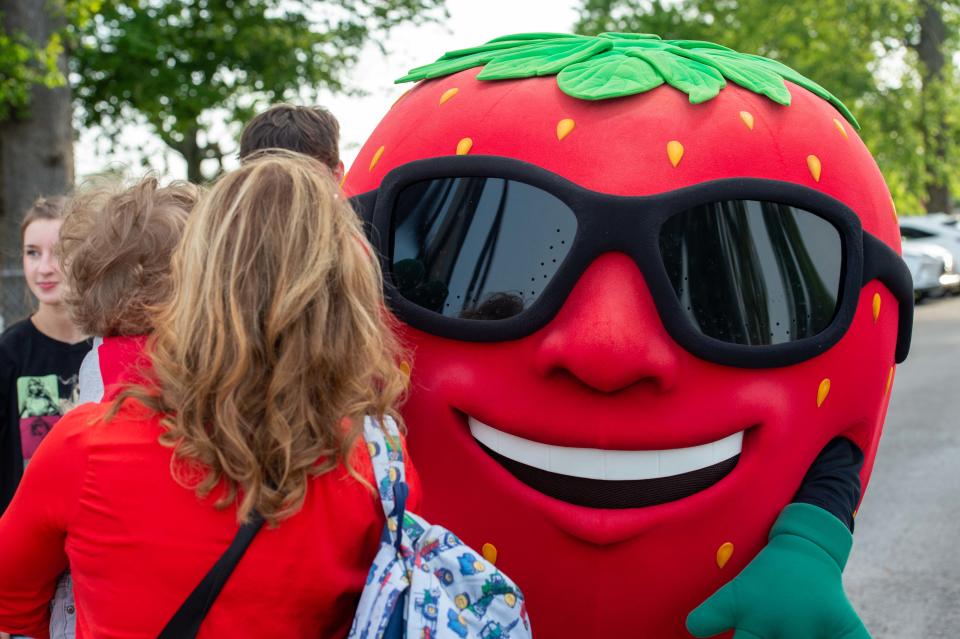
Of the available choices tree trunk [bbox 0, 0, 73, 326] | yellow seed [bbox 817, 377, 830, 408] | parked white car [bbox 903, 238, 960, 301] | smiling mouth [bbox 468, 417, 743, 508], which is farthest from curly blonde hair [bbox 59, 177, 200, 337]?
parked white car [bbox 903, 238, 960, 301]

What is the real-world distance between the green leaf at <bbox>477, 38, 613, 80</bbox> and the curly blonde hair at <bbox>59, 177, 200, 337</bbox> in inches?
34.8

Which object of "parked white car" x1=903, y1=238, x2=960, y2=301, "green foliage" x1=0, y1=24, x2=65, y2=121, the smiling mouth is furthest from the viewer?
"parked white car" x1=903, y1=238, x2=960, y2=301

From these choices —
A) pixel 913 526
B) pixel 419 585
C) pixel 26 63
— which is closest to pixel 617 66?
pixel 419 585

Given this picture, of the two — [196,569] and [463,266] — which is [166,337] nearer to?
[196,569]

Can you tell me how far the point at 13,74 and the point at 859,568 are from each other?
26.5ft

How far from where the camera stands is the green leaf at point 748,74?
2.58 m

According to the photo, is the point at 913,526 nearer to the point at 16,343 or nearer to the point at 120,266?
the point at 16,343

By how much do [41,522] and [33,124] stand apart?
9777mm

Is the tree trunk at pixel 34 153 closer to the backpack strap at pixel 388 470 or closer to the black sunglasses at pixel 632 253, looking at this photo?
the black sunglasses at pixel 632 253

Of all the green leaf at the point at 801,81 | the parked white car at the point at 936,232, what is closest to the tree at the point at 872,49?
the parked white car at the point at 936,232

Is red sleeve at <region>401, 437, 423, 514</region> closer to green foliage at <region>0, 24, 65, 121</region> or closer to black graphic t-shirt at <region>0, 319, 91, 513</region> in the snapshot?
black graphic t-shirt at <region>0, 319, 91, 513</region>

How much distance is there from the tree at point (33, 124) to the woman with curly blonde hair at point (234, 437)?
28.7 ft

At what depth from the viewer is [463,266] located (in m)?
2.46

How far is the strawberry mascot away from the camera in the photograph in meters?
2.36
